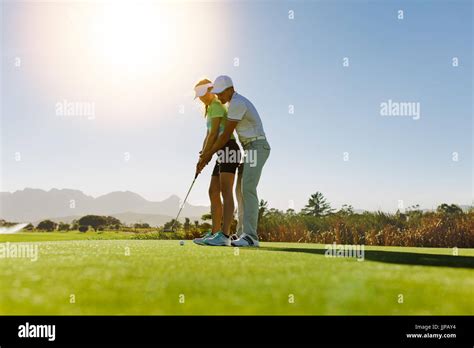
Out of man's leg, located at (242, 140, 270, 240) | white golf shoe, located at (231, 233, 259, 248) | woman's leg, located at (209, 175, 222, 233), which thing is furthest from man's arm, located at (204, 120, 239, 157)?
white golf shoe, located at (231, 233, 259, 248)

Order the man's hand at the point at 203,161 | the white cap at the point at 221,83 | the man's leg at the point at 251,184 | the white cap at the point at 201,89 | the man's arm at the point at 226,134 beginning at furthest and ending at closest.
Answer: the white cap at the point at 201,89, the man's hand at the point at 203,161, the white cap at the point at 221,83, the man's arm at the point at 226,134, the man's leg at the point at 251,184

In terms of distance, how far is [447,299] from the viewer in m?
2.43

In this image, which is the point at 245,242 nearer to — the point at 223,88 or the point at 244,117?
the point at 244,117

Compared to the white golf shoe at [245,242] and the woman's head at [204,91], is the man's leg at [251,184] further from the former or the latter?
the woman's head at [204,91]

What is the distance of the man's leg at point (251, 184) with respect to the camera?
5.86m

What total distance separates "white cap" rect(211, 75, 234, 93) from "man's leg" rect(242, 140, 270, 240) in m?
0.92

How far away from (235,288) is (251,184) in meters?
3.32

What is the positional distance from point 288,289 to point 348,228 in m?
9.78

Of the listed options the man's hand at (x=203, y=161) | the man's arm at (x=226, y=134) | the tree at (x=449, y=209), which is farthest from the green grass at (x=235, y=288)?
the tree at (x=449, y=209)

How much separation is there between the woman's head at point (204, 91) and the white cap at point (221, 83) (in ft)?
1.67

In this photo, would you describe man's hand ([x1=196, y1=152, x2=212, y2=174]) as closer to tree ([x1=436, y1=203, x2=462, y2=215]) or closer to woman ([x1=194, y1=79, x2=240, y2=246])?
woman ([x1=194, y1=79, x2=240, y2=246])

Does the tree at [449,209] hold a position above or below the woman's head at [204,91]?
below
